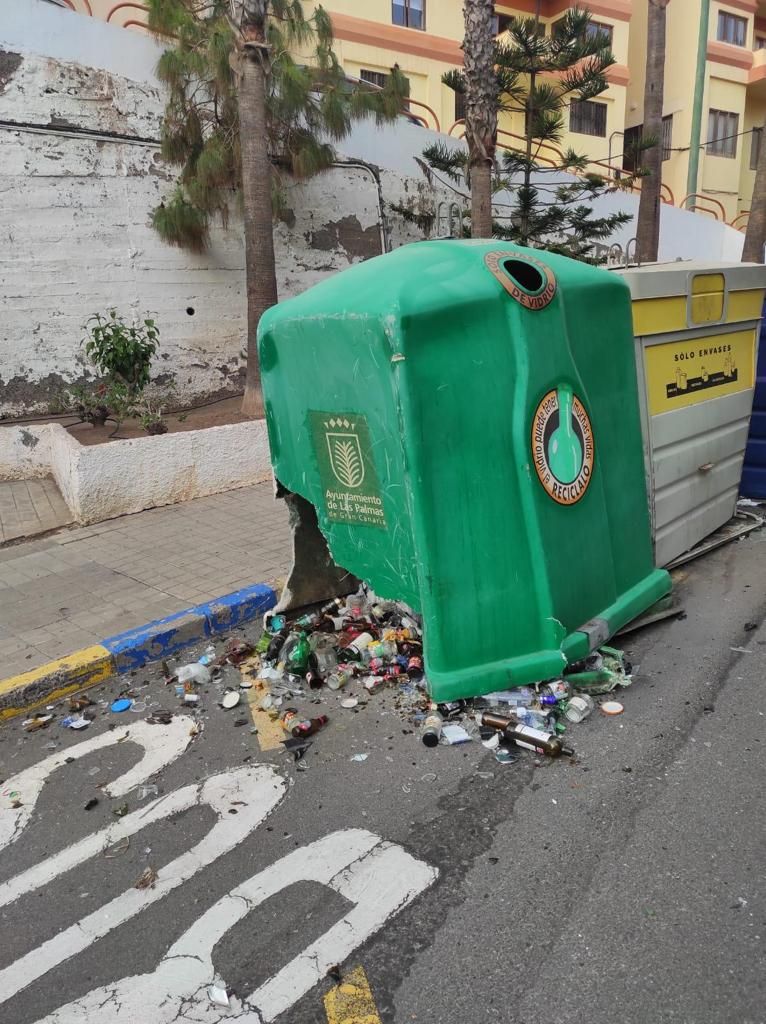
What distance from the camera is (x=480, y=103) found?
9.21 m

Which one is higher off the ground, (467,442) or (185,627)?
(467,442)

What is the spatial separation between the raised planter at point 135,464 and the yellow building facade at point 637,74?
15.1 meters

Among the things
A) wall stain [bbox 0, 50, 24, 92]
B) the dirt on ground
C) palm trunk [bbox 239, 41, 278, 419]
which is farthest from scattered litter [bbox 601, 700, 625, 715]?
wall stain [bbox 0, 50, 24, 92]

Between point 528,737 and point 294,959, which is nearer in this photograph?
point 294,959

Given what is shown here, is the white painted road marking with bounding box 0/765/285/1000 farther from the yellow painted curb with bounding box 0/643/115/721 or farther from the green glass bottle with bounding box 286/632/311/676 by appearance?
the yellow painted curb with bounding box 0/643/115/721

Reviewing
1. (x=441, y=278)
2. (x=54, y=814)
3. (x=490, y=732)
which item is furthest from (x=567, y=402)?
(x=54, y=814)

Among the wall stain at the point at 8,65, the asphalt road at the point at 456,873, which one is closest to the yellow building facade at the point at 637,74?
the wall stain at the point at 8,65

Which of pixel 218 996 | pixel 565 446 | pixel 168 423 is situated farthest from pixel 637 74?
pixel 218 996

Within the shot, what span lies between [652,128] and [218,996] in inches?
538

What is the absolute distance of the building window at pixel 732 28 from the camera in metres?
25.1

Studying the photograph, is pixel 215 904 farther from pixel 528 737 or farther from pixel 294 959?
pixel 528 737

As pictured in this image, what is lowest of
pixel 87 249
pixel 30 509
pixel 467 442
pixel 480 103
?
pixel 30 509

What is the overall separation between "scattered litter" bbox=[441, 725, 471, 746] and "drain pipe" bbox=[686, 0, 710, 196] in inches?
945

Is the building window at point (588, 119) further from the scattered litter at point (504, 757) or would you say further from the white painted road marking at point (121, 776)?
the white painted road marking at point (121, 776)
